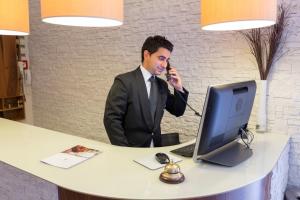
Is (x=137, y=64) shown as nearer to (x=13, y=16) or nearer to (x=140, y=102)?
(x=140, y=102)

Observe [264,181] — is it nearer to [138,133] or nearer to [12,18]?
[138,133]

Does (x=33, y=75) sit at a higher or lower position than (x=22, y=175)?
higher

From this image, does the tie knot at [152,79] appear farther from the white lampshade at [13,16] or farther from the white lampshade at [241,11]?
the white lampshade at [13,16]

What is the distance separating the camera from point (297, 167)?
94.1 inches

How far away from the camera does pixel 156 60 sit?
2.34 meters

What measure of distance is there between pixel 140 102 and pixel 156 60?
1.14ft

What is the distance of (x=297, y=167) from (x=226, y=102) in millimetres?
1253

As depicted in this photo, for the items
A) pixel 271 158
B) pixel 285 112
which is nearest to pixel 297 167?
pixel 285 112

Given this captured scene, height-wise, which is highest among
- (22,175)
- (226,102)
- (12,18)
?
A: (12,18)

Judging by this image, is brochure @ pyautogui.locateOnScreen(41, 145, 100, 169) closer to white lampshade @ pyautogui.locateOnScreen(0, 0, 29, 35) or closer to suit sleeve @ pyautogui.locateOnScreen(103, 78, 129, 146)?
suit sleeve @ pyautogui.locateOnScreen(103, 78, 129, 146)

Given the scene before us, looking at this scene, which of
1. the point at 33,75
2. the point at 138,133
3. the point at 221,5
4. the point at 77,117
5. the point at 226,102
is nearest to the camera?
the point at 226,102

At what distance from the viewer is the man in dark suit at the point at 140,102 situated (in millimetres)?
2264

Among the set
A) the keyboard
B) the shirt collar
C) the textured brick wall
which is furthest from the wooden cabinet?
the keyboard

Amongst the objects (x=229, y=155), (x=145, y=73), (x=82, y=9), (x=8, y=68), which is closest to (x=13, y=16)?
(x=82, y=9)
